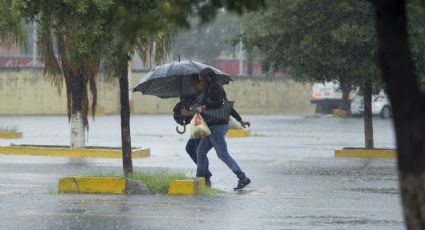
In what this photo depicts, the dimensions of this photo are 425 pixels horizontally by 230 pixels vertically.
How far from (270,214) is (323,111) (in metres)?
43.3

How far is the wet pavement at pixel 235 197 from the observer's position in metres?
11.9

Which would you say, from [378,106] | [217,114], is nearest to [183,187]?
[217,114]

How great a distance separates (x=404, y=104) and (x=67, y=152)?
18.7m

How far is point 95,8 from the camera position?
14.6 m

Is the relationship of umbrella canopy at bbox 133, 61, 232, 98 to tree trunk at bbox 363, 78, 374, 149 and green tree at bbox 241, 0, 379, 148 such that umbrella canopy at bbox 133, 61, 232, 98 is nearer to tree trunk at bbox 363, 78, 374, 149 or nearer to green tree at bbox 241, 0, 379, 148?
green tree at bbox 241, 0, 379, 148

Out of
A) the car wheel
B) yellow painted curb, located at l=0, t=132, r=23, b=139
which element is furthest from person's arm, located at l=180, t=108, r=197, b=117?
the car wheel

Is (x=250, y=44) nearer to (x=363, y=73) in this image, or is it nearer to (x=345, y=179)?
(x=363, y=73)

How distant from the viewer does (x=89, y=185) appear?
15266mm

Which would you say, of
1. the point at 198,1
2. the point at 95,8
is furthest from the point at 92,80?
the point at 198,1

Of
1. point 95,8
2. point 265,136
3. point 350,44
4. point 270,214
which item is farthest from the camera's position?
point 265,136

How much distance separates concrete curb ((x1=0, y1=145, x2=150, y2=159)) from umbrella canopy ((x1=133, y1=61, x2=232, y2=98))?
5.87m

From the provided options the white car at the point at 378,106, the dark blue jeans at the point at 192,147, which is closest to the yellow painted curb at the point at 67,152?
the dark blue jeans at the point at 192,147

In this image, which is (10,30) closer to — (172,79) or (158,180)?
(172,79)

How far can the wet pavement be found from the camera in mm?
11922
